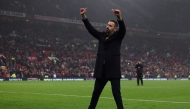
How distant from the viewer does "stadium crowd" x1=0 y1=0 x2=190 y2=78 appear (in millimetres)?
42406

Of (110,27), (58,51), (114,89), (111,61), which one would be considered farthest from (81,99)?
(58,51)

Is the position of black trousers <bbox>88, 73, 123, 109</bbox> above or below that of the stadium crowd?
below

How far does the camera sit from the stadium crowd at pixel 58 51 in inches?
1670

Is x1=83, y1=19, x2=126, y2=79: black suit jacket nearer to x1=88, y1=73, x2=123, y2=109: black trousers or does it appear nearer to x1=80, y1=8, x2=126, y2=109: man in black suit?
x1=80, y1=8, x2=126, y2=109: man in black suit

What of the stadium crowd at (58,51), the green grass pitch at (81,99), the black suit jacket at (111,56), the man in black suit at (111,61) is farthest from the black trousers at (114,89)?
the stadium crowd at (58,51)

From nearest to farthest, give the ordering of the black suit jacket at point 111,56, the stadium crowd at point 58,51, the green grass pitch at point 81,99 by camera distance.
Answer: the black suit jacket at point 111,56
the green grass pitch at point 81,99
the stadium crowd at point 58,51

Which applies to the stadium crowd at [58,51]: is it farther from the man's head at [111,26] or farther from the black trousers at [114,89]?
the man's head at [111,26]

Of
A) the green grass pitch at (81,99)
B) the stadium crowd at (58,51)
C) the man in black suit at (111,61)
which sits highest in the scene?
the stadium crowd at (58,51)

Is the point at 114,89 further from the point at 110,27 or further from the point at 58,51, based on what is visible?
the point at 58,51

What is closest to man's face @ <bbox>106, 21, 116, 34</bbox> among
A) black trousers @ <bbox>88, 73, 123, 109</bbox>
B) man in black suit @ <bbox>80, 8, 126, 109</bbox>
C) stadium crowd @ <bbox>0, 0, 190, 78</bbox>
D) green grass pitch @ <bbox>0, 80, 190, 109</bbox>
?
man in black suit @ <bbox>80, 8, 126, 109</bbox>

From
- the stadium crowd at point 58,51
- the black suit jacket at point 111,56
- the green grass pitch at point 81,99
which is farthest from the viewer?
the stadium crowd at point 58,51

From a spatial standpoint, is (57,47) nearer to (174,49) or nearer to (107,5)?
(107,5)

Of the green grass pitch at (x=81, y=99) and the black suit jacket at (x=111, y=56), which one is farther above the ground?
the black suit jacket at (x=111, y=56)

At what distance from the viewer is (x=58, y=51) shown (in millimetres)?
49219
